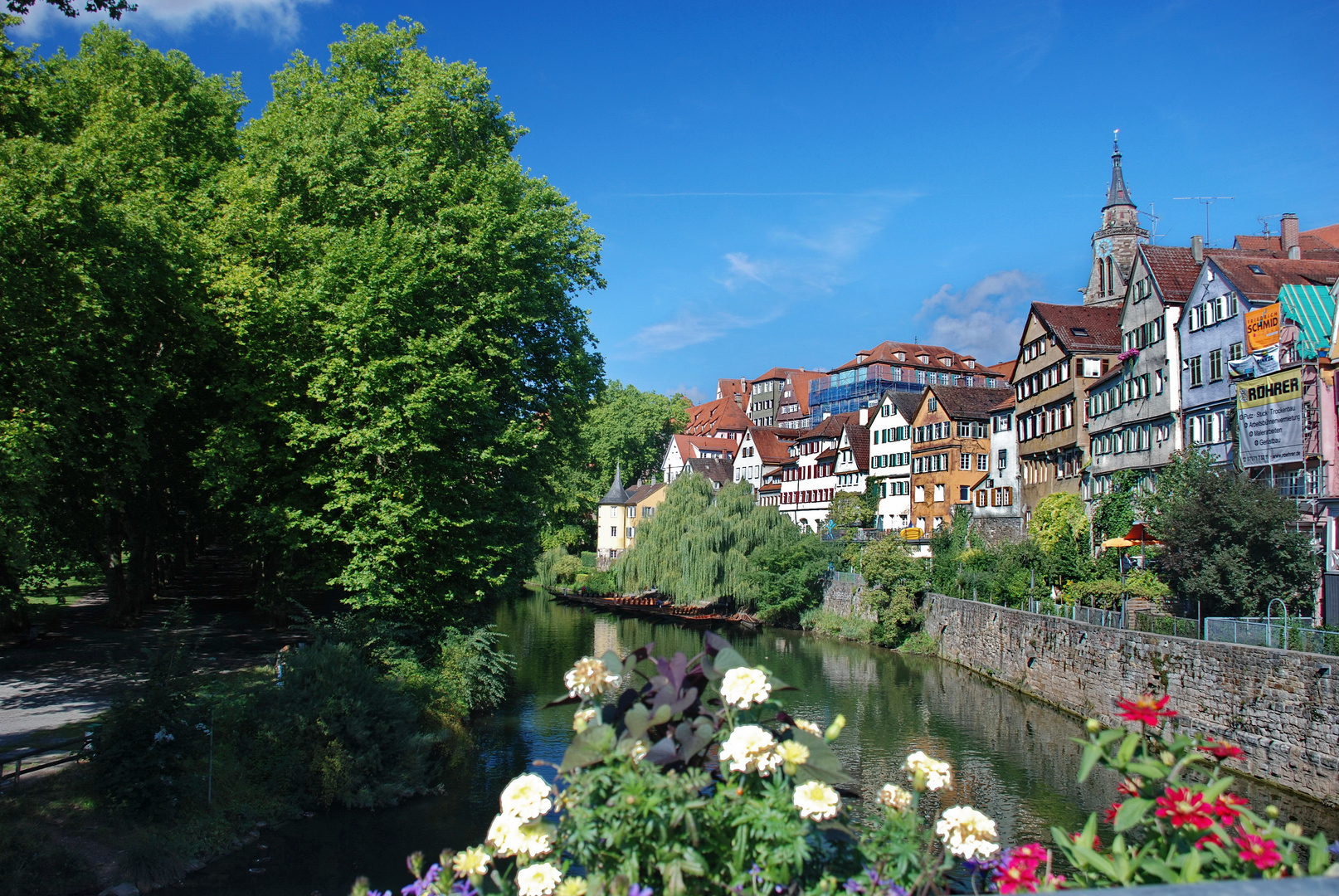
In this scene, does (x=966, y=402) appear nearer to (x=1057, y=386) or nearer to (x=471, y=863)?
(x=1057, y=386)

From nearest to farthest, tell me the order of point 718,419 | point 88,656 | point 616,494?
1. point 88,656
2. point 616,494
3. point 718,419

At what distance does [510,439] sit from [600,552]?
54836 millimetres

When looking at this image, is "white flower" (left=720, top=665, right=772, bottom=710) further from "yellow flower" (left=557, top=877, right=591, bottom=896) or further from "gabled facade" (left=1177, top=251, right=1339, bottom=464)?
"gabled facade" (left=1177, top=251, right=1339, bottom=464)

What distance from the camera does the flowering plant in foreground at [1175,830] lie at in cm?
287

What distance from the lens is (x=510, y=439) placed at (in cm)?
2092

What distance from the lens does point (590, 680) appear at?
354 cm

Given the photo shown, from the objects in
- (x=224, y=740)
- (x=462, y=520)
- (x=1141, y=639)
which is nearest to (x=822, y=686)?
(x=1141, y=639)

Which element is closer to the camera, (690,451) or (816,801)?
(816,801)

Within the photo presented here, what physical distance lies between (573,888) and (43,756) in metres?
13.7

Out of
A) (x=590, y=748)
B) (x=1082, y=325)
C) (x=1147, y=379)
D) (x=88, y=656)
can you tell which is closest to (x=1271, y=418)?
(x=1147, y=379)

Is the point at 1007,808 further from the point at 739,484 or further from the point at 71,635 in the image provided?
the point at 739,484

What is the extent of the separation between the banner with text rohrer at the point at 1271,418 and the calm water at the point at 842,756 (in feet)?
31.2

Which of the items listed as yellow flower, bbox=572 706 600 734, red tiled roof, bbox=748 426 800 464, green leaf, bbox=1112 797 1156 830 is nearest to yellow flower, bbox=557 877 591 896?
yellow flower, bbox=572 706 600 734

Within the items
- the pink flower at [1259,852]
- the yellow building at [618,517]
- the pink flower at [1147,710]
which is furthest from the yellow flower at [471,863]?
the yellow building at [618,517]
